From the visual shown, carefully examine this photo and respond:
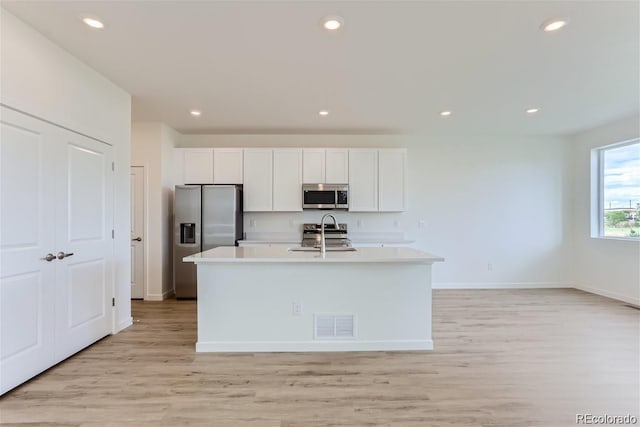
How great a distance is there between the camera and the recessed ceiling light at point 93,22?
210cm

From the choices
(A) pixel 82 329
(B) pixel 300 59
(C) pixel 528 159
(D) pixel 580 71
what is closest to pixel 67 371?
(A) pixel 82 329

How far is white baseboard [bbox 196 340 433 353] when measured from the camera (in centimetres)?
278

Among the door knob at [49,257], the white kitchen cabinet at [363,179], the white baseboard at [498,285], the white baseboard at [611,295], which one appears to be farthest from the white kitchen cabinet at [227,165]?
the white baseboard at [611,295]

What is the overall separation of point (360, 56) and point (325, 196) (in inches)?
97.7

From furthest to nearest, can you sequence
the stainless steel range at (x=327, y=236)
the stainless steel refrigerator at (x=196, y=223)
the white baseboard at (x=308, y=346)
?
the stainless steel range at (x=327, y=236), the stainless steel refrigerator at (x=196, y=223), the white baseboard at (x=308, y=346)

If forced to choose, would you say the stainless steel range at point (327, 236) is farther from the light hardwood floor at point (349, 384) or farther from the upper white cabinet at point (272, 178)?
the light hardwood floor at point (349, 384)

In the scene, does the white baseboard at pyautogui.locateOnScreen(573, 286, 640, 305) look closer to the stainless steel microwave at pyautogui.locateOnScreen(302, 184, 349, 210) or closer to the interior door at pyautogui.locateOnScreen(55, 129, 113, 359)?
the stainless steel microwave at pyautogui.locateOnScreen(302, 184, 349, 210)

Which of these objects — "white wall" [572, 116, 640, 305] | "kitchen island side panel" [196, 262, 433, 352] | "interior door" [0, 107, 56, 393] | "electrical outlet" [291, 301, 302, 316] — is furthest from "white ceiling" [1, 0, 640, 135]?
"electrical outlet" [291, 301, 302, 316]

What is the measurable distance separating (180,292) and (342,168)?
309cm

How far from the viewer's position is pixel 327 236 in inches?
189

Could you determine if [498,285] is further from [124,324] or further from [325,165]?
[124,324]

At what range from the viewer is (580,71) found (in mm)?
2855

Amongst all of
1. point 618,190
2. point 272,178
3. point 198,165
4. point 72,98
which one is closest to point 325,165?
point 272,178

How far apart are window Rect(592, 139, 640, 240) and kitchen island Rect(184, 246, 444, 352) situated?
12.7ft
